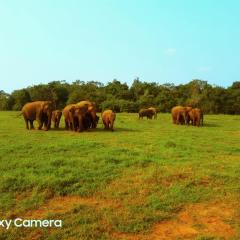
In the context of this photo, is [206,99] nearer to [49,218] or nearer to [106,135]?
[106,135]

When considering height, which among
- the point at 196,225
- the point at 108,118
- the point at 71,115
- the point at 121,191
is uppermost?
the point at 71,115

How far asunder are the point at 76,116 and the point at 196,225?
1302 centimetres

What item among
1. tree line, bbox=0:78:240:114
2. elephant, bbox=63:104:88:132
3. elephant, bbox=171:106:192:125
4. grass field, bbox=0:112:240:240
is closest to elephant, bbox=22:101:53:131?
elephant, bbox=63:104:88:132

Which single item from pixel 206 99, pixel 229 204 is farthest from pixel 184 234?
pixel 206 99

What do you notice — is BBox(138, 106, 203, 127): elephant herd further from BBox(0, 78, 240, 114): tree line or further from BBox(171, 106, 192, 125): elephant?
BBox(0, 78, 240, 114): tree line

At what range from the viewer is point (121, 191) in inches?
385

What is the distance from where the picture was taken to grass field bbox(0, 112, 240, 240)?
26.4 ft

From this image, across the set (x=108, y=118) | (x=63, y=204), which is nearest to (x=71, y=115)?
(x=108, y=118)

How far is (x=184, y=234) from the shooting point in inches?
308

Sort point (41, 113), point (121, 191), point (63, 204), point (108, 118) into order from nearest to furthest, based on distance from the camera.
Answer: point (63, 204) < point (121, 191) < point (41, 113) < point (108, 118)

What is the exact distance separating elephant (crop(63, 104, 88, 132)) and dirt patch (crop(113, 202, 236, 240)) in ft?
39.2

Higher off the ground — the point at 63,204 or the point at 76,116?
the point at 76,116

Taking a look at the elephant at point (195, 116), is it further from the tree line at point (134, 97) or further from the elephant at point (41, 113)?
the tree line at point (134, 97)

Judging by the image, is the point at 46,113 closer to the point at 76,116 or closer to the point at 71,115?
the point at 71,115
